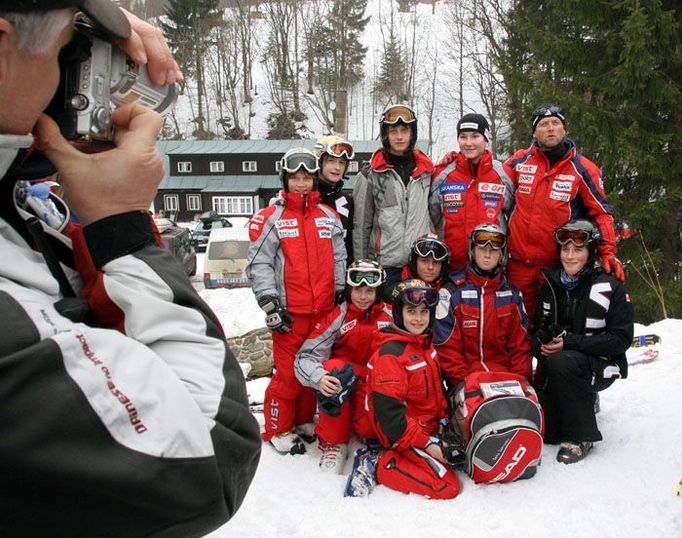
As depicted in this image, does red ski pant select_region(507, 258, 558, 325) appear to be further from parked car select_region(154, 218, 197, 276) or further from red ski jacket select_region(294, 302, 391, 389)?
parked car select_region(154, 218, 197, 276)

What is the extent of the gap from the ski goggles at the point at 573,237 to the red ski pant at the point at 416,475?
2.03m

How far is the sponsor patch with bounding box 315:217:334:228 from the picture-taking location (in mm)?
4509

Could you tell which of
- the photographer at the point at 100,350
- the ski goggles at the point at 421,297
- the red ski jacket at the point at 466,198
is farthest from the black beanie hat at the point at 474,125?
the photographer at the point at 100,350

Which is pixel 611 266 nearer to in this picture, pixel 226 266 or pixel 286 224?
pixel 286 224

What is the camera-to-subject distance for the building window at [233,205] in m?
33.3

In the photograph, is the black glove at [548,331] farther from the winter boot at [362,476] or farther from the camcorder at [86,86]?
the camcorder at [86,86]

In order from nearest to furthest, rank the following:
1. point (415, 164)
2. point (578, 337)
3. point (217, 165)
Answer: point (578, 337)
point (415, 164)
point (217, 165)

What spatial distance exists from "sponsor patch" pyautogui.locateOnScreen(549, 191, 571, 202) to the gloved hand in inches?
22.1

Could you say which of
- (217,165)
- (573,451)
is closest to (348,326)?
(573,451)

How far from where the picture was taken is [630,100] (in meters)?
9.60

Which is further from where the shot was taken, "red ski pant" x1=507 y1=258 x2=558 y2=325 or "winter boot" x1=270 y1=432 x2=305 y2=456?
"red ski pant" x1=507 y1=258 x2=558 y2=325

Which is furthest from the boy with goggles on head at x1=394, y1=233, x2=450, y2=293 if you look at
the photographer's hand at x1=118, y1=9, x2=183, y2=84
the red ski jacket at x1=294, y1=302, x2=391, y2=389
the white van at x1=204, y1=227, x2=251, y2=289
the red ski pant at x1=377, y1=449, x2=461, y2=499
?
the white van at x1=204, y1=227, x2=251, y2=289

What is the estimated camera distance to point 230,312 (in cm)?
1122

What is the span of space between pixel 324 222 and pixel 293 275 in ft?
1.79
